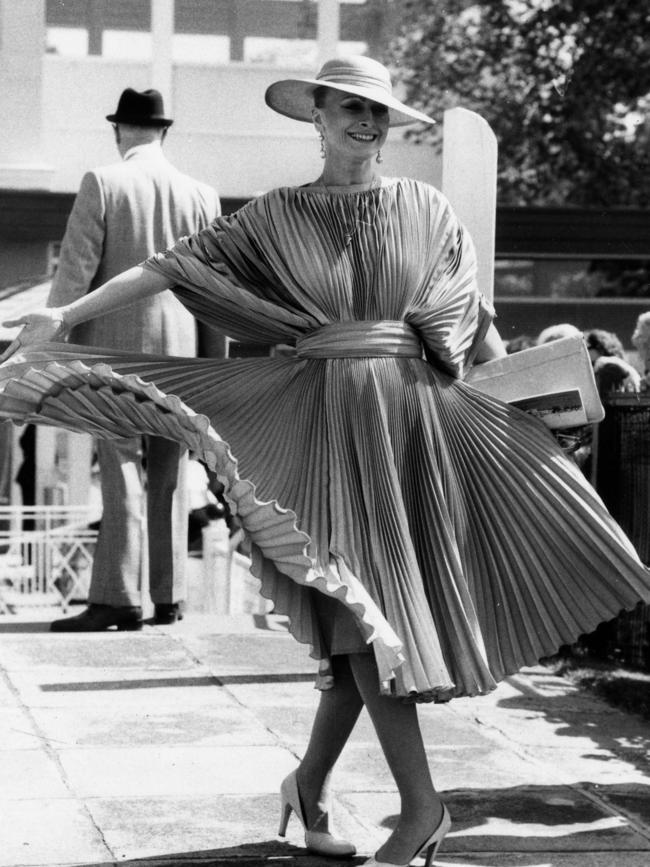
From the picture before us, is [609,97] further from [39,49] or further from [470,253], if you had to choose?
[470,253]

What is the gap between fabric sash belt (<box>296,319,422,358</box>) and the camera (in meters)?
3.81

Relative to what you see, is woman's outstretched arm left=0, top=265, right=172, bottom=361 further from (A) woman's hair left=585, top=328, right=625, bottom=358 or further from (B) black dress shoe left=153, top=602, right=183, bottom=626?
Result: (A) woman's hair left=585, top=328, right=625, bottom=358

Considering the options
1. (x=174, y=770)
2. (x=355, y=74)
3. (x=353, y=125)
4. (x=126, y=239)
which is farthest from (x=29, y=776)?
(x=126, y=239)

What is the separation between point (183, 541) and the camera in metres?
6.75

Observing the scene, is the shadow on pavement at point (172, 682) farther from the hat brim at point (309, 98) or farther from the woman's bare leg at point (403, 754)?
the hat brim at point (309, 98)

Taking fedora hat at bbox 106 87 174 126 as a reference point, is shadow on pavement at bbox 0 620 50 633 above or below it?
below

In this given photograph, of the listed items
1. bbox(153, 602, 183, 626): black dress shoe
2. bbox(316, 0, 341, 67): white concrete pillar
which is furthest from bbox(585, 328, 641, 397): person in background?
bbox(316, 0, 341, 67): white concrete pillar

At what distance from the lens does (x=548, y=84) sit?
2698 centimetres

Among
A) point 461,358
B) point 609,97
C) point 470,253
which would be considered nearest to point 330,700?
point 461,358

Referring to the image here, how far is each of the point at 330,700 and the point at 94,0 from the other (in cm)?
1599

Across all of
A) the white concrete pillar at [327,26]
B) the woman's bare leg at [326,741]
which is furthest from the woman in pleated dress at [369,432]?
the white concrete pillar at [327,26]

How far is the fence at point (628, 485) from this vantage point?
6.77 metres

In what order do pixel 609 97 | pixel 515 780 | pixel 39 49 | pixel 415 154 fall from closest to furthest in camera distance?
pixel 515 780 < pixel 39 49 < pixel 415 154 < pixel 609 97

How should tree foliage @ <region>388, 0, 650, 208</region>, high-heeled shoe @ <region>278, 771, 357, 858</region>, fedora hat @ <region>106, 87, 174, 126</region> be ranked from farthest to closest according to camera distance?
tree foliage @ <region>388, 0, 650, 208</region>, fedora hat @ <region>106, 87, 174, 126</region>, high-heeled shoe @ <region>278, 771, 357, 858</region>
